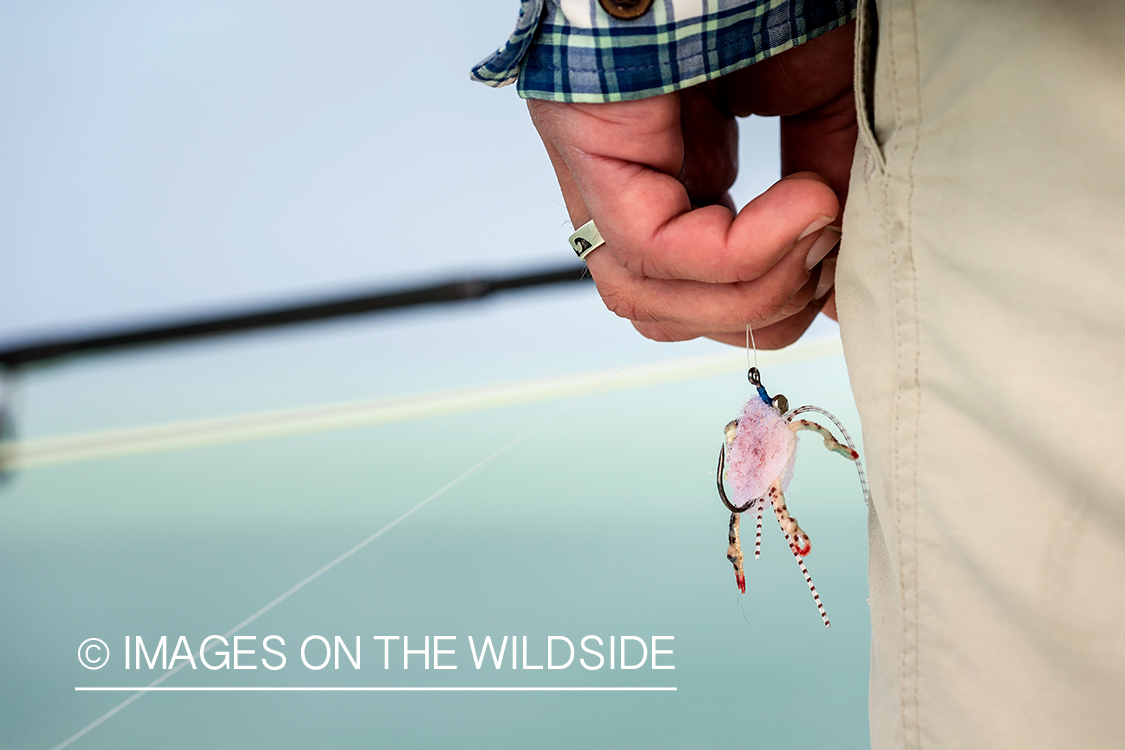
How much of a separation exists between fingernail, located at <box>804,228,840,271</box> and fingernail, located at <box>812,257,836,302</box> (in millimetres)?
23

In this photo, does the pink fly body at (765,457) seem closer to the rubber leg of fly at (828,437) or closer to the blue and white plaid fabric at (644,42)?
the rubber leg of fly at (828,437)

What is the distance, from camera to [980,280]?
1.00 ft

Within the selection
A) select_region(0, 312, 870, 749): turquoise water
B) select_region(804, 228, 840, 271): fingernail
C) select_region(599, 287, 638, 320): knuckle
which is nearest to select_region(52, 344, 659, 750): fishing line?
select_region(0, 312, 870, 749): turquoise water

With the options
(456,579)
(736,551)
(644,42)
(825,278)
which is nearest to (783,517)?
(736,551)

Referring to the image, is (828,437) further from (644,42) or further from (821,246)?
(644,42)

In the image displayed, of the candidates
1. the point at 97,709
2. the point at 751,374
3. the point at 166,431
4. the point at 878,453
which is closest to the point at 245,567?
the point at 97,709

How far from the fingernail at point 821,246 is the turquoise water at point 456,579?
0.70m

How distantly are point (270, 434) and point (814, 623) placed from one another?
1.01m

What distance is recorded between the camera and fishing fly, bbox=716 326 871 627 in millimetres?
468

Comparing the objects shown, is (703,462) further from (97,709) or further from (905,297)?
(905,297)

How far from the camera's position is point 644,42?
0.39 meters

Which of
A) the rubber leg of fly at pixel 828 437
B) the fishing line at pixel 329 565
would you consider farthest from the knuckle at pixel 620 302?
the fishing line at pixel 329 565

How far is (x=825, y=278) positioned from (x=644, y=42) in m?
0.16

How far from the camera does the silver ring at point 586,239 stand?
0.46 metres
